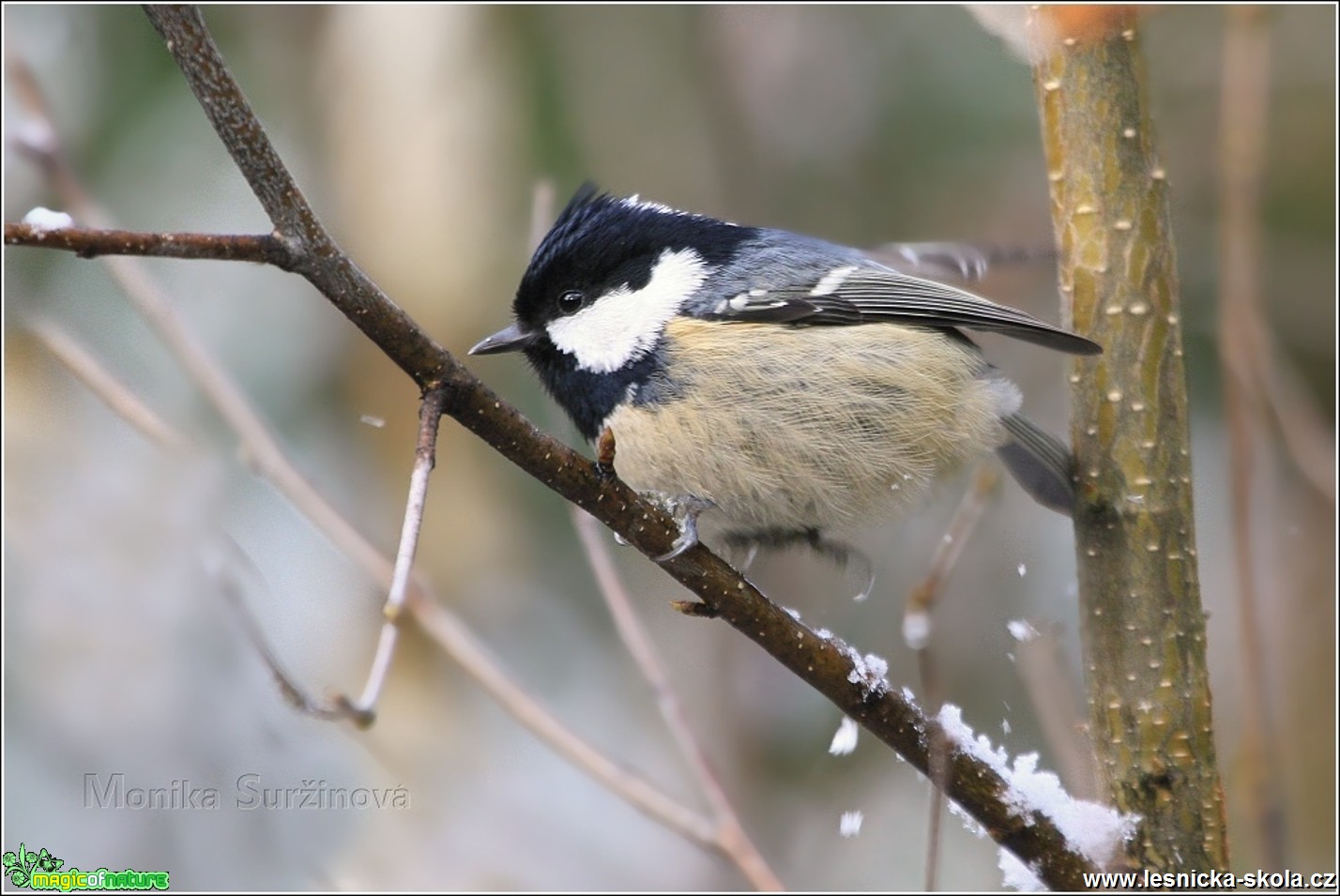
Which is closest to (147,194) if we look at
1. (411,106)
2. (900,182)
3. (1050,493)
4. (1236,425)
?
(411,106)

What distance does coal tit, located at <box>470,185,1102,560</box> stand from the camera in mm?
2070

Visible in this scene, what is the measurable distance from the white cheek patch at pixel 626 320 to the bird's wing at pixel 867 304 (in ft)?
0.35

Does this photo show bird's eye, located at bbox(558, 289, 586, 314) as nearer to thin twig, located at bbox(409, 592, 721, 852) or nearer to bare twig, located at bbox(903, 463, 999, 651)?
thin twig, located at bbox(409, 592, 721, 852)

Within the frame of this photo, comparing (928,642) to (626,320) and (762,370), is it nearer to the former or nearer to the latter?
(762,370)

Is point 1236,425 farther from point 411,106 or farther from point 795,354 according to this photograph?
point 411,106

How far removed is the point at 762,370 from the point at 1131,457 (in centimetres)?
65

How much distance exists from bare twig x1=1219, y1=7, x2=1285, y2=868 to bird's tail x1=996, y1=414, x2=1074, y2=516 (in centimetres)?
25

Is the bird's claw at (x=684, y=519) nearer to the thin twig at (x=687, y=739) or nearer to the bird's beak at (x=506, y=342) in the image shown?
the thin twig at (x=687, y=739)

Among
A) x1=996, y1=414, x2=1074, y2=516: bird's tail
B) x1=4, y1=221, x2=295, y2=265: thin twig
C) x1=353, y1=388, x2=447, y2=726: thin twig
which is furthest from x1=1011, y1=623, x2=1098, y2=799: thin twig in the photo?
x1=4, y1=221, x2=295, y2=265: thin twig

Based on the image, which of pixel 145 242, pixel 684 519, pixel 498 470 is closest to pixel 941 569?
pixel 684 519

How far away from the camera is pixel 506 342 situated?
2201 millimetres

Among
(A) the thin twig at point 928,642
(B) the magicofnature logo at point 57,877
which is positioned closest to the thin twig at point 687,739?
(A) the thin twig at point 928,642

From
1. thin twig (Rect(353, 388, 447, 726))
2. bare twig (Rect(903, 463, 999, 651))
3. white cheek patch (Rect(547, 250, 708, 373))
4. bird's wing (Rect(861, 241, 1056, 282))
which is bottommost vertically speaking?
thin twig (Rect(353, 388, 447, 726))

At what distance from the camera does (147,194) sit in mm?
4066
